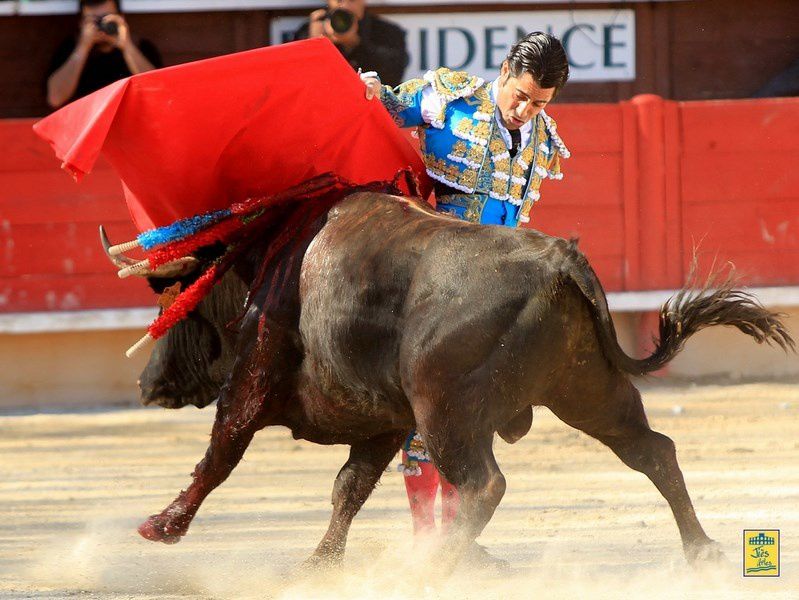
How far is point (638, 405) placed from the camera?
3.16 meters

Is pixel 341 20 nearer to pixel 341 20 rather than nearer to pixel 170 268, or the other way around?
pixel 341 20

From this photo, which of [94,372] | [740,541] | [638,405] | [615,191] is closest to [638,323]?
[615,191]

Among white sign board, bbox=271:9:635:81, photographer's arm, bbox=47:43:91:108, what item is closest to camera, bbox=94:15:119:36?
photographer's arm, bbox=47:43:91:108

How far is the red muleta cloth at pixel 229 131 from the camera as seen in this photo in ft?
10.6

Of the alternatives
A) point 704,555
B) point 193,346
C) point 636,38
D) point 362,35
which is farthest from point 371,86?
point 636,38

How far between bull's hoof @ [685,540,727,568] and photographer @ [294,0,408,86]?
3410 millimetres

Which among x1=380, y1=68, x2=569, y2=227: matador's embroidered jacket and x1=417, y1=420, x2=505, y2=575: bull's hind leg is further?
x1=380, y1=68, x2=569, y2=227: matador's embroidered jacket

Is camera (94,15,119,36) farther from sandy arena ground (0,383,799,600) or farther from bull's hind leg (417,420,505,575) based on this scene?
bull's hind leg (417,420,505,575)

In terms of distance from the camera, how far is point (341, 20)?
20.4 feet

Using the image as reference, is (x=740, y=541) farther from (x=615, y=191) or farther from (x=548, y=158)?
(x=615, y=191)

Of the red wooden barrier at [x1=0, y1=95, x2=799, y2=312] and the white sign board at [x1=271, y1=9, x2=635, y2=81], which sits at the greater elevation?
the white sign board at [x1=271, y1=9, x2=635, y2=81]

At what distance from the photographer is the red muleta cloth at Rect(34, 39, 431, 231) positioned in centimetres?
324

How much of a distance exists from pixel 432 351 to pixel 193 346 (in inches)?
36.4

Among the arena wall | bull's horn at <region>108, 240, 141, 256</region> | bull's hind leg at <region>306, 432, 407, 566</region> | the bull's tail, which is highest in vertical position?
bull's horn at <region>108, 240, 141, 256</region>
